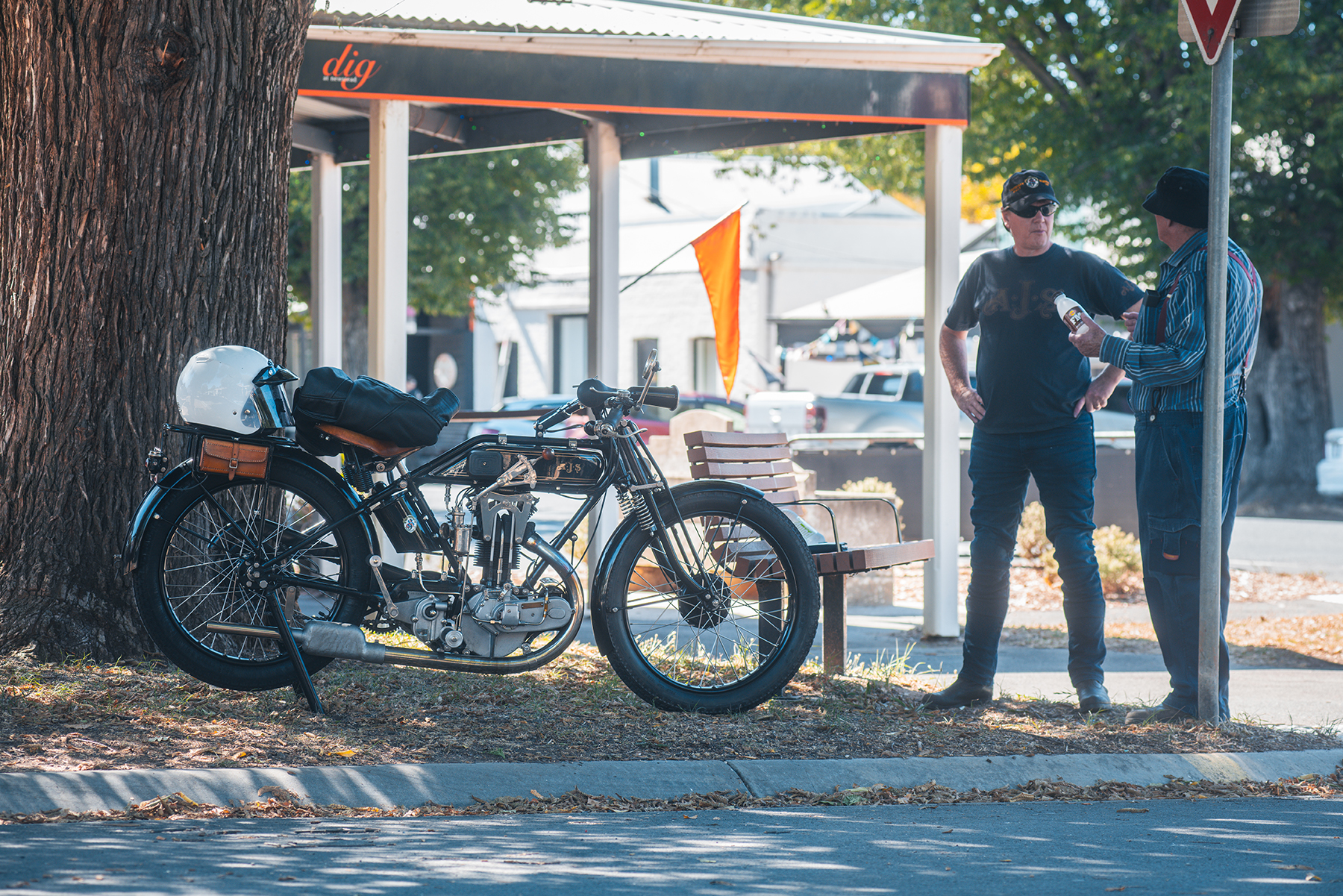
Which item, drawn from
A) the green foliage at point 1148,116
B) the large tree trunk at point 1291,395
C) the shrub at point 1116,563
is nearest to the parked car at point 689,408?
the green foliage at point 1148,116

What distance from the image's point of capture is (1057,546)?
5.36 metres

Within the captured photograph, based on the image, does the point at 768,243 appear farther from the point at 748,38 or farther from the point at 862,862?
the point at 862,862

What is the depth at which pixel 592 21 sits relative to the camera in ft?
23.6

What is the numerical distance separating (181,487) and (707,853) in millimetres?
2290

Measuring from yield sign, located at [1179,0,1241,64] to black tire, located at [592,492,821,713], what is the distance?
2.24 metres

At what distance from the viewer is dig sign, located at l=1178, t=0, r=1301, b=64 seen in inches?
188

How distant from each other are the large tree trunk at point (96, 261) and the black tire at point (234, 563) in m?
0.52

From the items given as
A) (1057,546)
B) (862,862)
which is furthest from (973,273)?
(862,862)

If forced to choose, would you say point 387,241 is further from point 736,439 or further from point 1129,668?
point 1129,668

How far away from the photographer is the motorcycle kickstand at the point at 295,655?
4.64m

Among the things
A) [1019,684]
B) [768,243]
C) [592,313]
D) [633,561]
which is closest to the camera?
[633,561]

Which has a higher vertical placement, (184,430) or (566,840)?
(184,430)

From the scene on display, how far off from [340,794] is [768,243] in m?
29.7

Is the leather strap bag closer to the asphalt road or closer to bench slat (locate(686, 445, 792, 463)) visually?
the asphalt road
